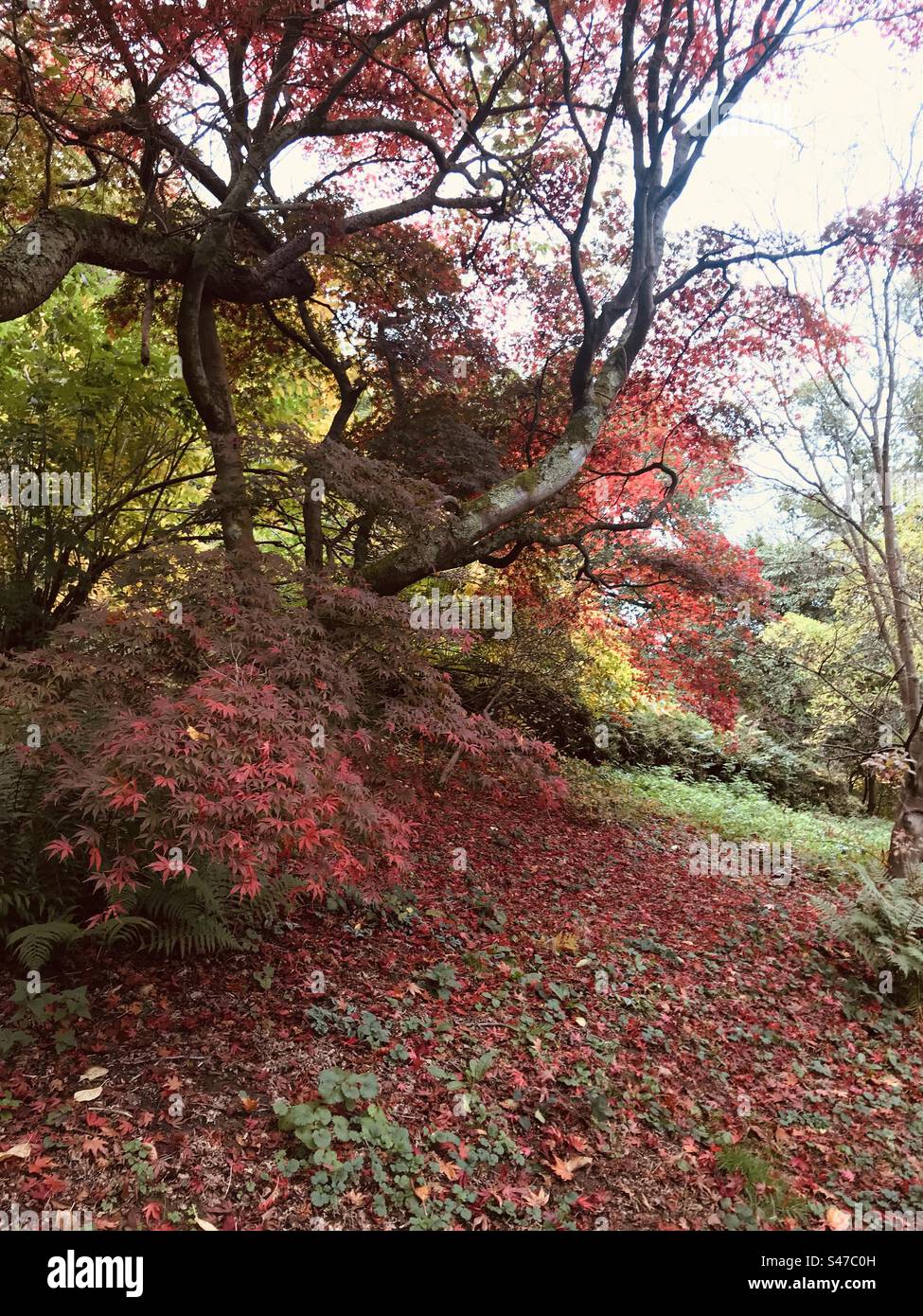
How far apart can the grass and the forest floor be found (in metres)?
2.96

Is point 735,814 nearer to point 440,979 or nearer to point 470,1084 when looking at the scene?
point 440,979

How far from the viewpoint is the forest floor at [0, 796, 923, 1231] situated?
2508mm

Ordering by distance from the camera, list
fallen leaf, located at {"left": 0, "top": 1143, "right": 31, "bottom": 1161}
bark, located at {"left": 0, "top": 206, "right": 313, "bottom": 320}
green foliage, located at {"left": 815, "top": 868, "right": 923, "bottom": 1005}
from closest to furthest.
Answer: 1. fallen leaf, located at {"left": 0, "top": 1143, "right": 31, "bottom": 1161}
2. bark, located at {"left": 0, "top": 206, "right": 313, "bottom": 320}
3. green foliage, located at {"left": 815, "top": 868, "right": 923, "bottom": 1005}

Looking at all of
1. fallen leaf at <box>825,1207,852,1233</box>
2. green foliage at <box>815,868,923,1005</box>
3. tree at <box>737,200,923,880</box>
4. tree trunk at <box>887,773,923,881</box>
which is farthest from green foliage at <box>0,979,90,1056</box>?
tree trunk at <box>887,773,923,881</box>

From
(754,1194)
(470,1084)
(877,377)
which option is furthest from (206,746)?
(877,377)

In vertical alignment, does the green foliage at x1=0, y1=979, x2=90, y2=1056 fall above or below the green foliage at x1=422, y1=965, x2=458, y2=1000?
above

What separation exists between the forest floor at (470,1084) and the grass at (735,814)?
296 cm

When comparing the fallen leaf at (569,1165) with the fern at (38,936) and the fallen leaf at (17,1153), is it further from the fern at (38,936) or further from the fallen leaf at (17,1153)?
the fern at (38,936)

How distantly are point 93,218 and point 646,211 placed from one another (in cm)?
395

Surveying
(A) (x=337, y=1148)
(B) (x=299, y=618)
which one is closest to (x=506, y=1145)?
(A) (x=337, y=1148)

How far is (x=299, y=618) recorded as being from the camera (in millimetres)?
3354

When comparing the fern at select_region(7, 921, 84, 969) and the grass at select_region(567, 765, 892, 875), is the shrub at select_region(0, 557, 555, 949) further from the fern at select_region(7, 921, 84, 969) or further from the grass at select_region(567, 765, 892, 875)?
the grass at select_region(567, 765, 892, 875)

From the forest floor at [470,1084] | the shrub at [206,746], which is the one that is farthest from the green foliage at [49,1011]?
the shrub at [206,746]
